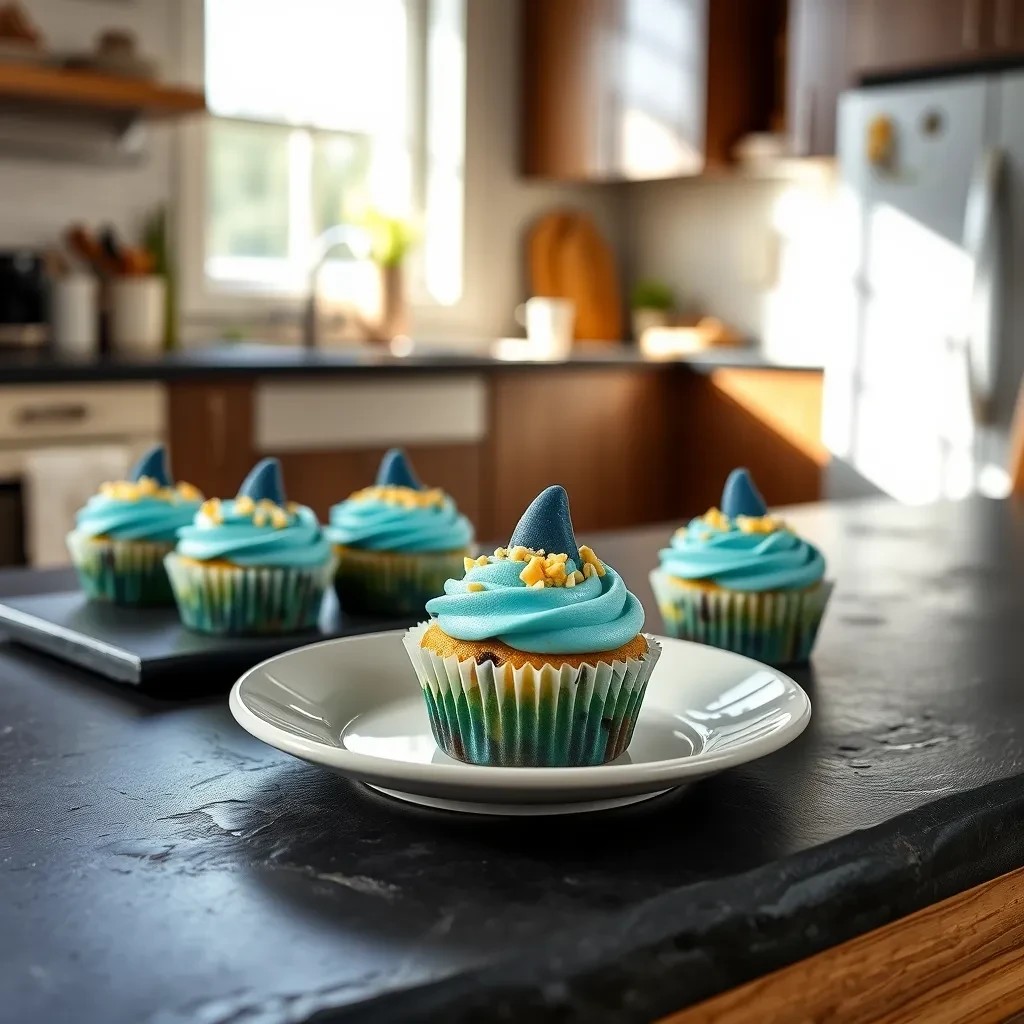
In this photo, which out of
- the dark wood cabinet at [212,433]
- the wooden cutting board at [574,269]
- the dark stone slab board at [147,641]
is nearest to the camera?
the dark stone slab board at [147,641]

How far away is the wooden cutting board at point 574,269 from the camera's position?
4.81 meters

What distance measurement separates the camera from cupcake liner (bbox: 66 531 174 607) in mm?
1014

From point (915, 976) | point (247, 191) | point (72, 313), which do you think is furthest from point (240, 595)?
point (247, 191)

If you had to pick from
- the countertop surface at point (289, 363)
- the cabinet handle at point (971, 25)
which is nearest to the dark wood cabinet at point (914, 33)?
the cabinet handle at point (971, 25)

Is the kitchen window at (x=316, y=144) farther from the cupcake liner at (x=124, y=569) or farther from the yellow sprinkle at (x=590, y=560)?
the yellow sprinkle at (x=590, y=560)

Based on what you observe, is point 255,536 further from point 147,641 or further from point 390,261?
point 390,261

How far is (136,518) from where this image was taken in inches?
40.1

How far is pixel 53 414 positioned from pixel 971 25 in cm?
240

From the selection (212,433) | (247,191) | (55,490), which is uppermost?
(247,191)

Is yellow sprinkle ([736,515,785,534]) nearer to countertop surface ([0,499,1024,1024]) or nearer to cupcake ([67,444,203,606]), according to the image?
countertop surface ([0,499,1024,1024])

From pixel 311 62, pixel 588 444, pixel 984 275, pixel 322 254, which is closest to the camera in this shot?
pixel 984 275

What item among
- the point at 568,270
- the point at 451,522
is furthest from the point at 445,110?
the point at 451,522

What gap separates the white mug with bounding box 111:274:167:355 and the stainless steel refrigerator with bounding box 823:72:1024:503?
5.97 feet

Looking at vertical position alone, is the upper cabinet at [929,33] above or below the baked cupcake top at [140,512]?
above
